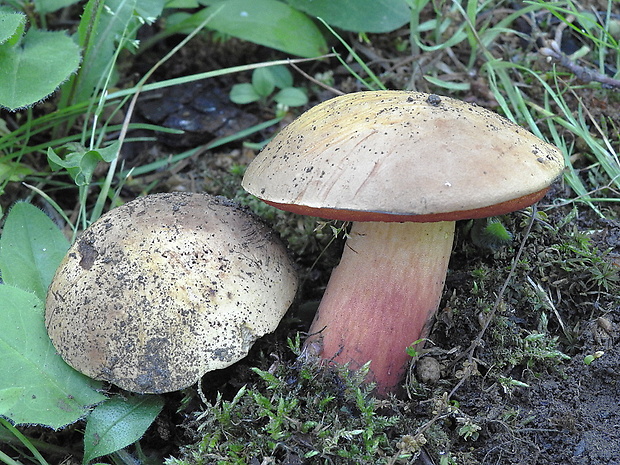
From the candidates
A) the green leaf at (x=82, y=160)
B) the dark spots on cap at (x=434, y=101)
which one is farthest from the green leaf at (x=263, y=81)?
the dark spots on cap at (x=434, y=101)

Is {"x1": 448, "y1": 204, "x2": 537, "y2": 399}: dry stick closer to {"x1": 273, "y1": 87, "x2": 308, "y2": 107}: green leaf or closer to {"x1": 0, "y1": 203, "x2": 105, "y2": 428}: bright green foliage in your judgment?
{"x1": 0, "y1": 203, "x2": 105, "y2": 428}: bright green foliage

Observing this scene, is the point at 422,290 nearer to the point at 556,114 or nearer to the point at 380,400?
the point at 380,400

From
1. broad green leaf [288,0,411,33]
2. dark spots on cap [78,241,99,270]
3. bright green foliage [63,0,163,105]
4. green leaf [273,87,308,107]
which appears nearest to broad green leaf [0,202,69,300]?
dark spots on cap [78,241,99,270]

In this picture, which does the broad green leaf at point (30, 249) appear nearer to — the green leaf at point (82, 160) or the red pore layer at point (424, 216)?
the green leaf at point (82, 160)

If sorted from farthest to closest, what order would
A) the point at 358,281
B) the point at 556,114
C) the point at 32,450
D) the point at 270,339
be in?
the point at 556,114
the point at 270,339
the point at 358,281
the point at 32,450

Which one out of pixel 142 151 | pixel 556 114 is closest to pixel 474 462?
pixel 556 114

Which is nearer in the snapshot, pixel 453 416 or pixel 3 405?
pixel 3 405

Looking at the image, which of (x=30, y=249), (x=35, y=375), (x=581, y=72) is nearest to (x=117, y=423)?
(x=35, y=375)
